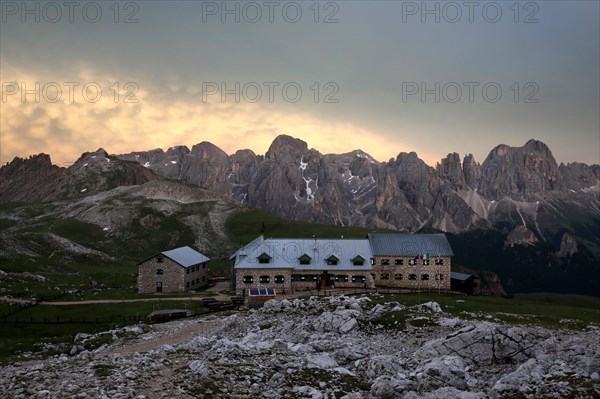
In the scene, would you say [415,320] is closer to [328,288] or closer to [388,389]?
[388,389]

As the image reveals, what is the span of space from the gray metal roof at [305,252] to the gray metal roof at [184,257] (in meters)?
15.1

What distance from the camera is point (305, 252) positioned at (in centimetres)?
8612

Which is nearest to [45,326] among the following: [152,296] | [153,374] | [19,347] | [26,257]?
[19,347]

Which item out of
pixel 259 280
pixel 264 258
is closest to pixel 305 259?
pixel 264 258

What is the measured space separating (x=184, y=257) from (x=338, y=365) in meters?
70.2

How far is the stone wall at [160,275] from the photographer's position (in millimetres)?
87938

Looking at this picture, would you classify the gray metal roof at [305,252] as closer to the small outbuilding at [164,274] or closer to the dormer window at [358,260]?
the dormer window at [358,260]

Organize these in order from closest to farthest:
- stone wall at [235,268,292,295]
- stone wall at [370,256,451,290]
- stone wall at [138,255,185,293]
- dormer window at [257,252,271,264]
Answer: 1. stone wall at [235,268,292,295]
2. dormer window at [257,252,271,264]
3. stone wall at [370,256,451,290]
4. stone wall at [138,255,185,293]

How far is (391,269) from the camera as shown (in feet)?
287

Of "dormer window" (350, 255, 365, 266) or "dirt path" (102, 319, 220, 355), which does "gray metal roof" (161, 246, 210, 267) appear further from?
"dirt path" (102, 319, 220, 355)

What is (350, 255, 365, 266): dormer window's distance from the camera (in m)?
83.6

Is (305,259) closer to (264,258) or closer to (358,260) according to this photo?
(264,258)

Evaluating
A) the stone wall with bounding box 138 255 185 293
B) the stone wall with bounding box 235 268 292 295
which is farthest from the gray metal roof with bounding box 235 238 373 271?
the stone wall with bounding box 138 255 185 293

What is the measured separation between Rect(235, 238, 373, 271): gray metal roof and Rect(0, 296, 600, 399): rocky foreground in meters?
33.1
